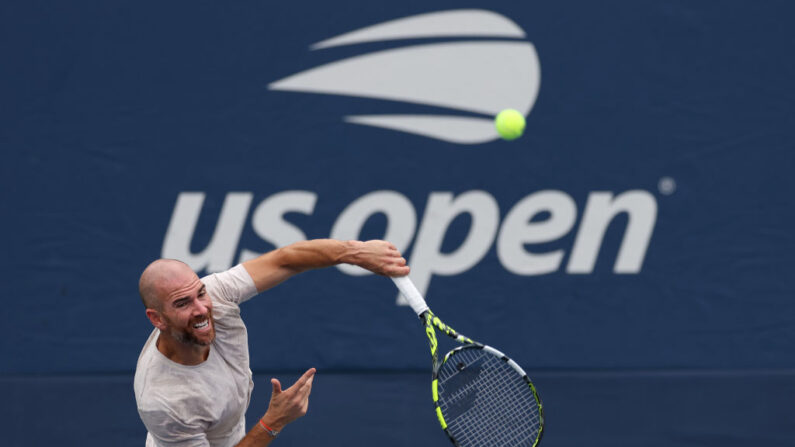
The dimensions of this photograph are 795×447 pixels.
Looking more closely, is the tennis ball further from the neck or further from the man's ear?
the man's ear

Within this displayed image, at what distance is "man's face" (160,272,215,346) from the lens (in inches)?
132

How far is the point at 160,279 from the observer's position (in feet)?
11.1

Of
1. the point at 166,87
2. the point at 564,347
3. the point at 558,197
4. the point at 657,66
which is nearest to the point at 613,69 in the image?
the point at 657,66

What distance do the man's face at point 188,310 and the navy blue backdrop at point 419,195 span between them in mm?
1778

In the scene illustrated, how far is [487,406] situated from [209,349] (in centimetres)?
123

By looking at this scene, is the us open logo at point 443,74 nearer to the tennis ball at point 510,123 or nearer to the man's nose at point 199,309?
the tennis ball at point 510,123

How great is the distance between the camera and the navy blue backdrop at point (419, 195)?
5137 millimetres

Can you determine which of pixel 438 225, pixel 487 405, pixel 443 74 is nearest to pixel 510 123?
pixel 443 74

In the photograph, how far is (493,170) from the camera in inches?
203

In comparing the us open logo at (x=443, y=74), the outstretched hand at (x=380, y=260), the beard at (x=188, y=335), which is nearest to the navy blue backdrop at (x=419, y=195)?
the us open logo at (x=443, y=74)

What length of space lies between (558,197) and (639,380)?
97cm

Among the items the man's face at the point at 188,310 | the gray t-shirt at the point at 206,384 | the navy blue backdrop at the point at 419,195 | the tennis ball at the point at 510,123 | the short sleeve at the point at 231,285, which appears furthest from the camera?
the navy blue backdrop at the point at 419,195

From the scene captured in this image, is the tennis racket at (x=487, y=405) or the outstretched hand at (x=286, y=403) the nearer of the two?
the outstretched hand at (x=286, y=403)

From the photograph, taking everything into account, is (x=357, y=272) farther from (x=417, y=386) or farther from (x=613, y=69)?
(x=613, y=69)
